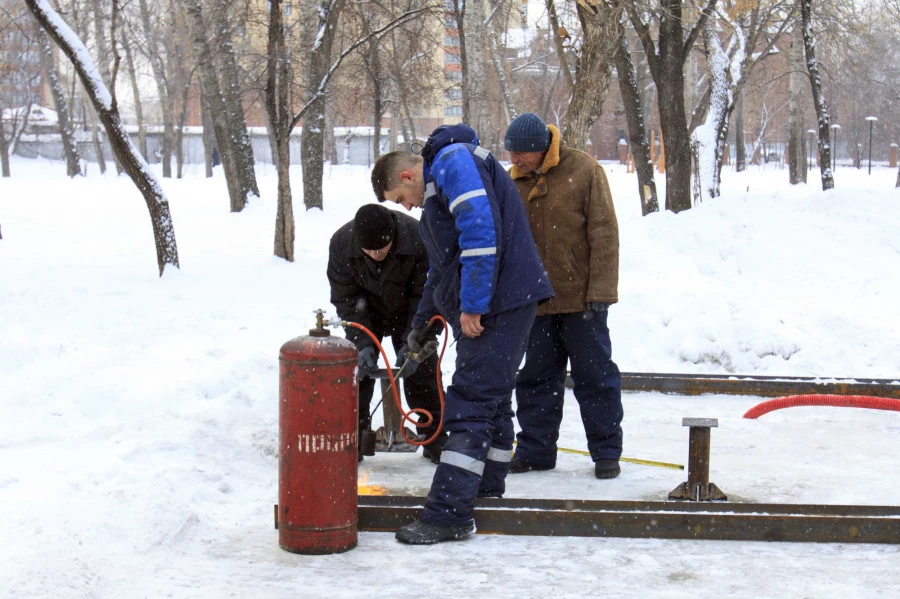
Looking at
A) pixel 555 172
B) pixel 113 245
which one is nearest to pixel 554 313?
pixel 555 172

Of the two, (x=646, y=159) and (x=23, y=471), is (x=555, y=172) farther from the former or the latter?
(x=646, y=159)

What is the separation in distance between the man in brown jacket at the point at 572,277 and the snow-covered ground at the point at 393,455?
0.36 meters

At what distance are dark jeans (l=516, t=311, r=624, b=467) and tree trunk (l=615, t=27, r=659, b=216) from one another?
9696mm

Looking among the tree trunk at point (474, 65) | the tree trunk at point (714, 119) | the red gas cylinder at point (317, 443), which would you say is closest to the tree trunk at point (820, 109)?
the tree trunk at point (714, 119)

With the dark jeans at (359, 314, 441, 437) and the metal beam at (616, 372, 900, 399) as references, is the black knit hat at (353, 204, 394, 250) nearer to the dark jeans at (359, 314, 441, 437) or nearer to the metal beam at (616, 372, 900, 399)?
the dark jeans at (359, 314, 441, 437)

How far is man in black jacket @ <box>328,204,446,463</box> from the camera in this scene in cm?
552

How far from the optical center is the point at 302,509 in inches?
162

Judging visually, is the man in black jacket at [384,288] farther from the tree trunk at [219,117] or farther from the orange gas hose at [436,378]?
the tree trunk at [219,117]

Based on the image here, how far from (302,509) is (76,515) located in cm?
91

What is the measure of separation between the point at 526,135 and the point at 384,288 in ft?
3.91

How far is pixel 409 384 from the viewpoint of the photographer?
5793mm

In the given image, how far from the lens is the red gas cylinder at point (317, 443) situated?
4047mm

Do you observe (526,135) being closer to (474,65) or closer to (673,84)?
(673,84)

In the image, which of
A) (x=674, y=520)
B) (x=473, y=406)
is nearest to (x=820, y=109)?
(x=674, y=520)
